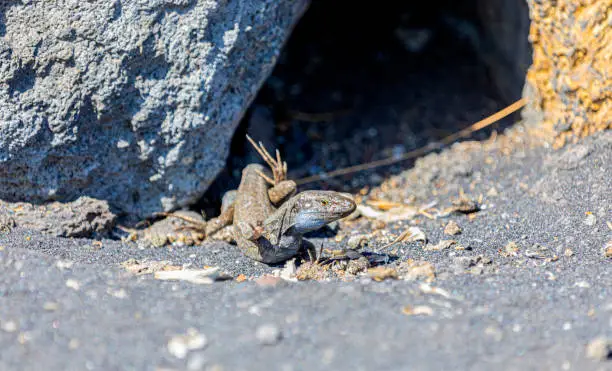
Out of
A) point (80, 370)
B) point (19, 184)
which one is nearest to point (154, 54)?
point (19, 184)

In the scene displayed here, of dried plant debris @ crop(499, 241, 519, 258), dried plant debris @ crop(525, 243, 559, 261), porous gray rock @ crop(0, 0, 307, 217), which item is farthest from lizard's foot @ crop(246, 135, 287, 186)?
dried plant debris @ crop(525, 243, 559, 261)

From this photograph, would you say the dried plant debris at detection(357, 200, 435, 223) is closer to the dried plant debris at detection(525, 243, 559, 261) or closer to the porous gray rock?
the dried plant debris at detection(525, 243, 559, 261)

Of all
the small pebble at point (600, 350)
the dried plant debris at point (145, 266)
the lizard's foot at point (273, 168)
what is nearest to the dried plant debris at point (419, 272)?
the small pebble at point (600, 350)

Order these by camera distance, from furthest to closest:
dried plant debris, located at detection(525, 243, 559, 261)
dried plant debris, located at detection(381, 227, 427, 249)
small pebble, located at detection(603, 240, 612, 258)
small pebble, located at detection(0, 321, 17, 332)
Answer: dried plant debris, located at detection(381, 227, 427, 249)
dried plant debris, located at detection(525, 243, 559, 261)
small pebble, located at detection(603, 240, 612, 258)
small pebble, located at detection(0, 321, 17, 332)

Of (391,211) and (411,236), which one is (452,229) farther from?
(391,211)

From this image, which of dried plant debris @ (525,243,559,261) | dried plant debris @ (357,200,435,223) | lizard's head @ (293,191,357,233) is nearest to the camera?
dried plant debris @ (525,243,559,261)

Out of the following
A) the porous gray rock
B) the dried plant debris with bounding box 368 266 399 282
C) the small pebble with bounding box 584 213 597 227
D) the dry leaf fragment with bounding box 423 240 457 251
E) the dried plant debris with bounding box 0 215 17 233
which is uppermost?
the porous gray rock

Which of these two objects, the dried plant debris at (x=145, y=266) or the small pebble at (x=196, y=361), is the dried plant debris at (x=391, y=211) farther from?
the small pebble at (x=196, y=361)
